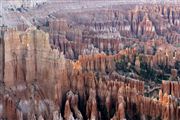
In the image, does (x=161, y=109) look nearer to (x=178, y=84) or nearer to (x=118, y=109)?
(x=118, y=109)

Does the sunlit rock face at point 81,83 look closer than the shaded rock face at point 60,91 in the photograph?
No

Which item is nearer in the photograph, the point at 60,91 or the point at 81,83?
the point at 60,91

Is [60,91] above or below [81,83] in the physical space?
below

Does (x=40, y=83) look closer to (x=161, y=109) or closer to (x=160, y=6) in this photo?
(x=161, y=109)

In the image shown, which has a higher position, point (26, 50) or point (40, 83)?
point (26, 50)

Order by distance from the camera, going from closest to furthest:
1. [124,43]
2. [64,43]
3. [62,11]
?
[64,43] < [124,43] < [62,11]

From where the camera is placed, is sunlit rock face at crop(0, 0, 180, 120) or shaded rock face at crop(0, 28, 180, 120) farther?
sunlit rock face at crop(0, 0, 180, 120)

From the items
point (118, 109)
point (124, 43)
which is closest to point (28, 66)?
point (118, 109)

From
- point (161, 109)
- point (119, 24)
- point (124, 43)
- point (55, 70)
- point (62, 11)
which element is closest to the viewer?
point (161, 109)

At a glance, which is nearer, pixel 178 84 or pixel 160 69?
pixel 178 84

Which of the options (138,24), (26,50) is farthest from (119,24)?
(26,50)
